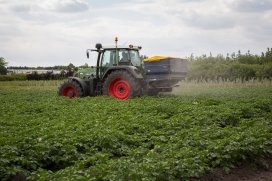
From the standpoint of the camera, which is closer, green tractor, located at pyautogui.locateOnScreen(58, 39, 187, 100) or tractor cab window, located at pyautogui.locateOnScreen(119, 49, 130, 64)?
green tractor, located at pyautogui.locateOnScreen(58, 39, 187, 100)

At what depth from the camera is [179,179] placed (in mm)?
6230

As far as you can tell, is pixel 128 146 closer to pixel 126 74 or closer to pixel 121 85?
pixel 126 74

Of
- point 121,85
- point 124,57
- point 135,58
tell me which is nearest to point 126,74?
point 121,85

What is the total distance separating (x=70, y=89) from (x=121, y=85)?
2631 millimetres

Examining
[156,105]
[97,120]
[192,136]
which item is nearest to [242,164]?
[192,136]

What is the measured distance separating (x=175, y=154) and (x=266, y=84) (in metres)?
22.3

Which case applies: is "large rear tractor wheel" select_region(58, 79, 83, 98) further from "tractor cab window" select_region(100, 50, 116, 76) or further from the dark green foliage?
the dark green foliage

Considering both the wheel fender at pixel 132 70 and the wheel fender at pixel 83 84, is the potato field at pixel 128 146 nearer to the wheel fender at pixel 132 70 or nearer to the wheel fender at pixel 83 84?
the wheel fender at pixel 132 70

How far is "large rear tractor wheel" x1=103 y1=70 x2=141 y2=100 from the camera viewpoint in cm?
1717

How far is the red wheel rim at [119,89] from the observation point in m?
17.7

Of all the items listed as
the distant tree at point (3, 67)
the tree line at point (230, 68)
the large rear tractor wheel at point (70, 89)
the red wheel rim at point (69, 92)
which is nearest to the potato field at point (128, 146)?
the large rear tractor wheel at point (70, 89)

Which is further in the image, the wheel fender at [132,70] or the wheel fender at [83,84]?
the wheel fender at [83,84]

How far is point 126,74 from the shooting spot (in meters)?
17.2

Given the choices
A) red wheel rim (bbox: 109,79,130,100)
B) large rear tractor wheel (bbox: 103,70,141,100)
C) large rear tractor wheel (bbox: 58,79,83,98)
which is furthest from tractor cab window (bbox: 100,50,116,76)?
large rear tractor wheel (bbox: 58,79,83,98)
